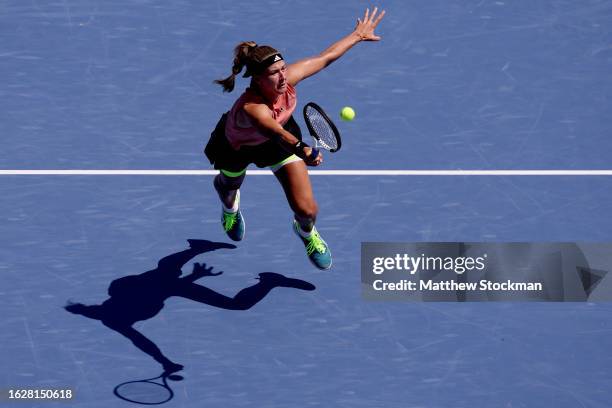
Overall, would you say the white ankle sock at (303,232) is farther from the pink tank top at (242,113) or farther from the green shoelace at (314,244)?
the pink tank top at (242,113)

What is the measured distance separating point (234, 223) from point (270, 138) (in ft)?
5.40

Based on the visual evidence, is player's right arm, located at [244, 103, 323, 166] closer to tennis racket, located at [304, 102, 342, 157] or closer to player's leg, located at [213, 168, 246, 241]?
tennis racket, located at [304, 102, 342, 157]

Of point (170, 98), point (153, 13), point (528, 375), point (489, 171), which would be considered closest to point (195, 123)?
point (170, 98)

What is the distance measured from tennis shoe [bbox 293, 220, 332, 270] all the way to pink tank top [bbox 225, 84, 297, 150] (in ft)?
3.06

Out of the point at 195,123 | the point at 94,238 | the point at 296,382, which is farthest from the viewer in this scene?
the point at 195,123

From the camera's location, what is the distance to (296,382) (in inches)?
506

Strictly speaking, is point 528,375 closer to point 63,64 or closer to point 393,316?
A: point 393,316

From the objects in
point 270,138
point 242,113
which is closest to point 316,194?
point 242,113

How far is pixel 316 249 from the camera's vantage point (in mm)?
13312

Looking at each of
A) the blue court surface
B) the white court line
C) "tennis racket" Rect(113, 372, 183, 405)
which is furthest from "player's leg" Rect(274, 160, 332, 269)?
"tennis racket" Rect(113, 372, 183, 405)

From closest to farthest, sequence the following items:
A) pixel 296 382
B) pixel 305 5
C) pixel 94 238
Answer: pixel 296 382
pixel 94 238
pixel 305 5

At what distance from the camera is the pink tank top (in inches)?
492

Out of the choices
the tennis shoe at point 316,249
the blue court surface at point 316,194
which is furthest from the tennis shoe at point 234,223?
the tennis shoe at point 316,249

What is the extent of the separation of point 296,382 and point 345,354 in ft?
1.67
